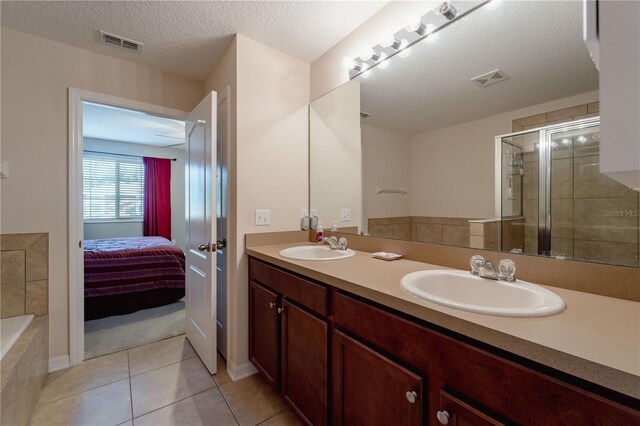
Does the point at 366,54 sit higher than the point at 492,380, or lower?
higher

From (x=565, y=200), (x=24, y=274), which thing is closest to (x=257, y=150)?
(x=565, y=200)

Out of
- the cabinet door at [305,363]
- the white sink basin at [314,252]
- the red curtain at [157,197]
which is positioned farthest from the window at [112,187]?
the cabinet door at [305,363]

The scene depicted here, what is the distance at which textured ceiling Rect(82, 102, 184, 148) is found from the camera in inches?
143

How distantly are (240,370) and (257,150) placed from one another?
1524 millimetres

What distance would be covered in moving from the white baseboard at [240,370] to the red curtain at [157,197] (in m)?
4.56

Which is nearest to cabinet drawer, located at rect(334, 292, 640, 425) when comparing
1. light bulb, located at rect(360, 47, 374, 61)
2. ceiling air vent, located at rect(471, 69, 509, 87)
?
ceiling air vent, located at rect(471, 69, 509, 87)

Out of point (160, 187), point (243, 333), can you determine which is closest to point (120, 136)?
point (160, 187)

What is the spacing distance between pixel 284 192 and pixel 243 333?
104 cm

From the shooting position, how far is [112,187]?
522cm

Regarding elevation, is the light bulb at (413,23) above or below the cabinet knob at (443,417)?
above

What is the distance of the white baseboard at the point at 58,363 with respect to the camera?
6.33 feet

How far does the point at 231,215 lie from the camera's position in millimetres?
1910

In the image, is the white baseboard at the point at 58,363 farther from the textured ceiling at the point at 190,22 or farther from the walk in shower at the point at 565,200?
the walk in shower at the point at 565,200

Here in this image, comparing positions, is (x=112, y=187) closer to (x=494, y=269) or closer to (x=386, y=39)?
(x=386, y=39)
